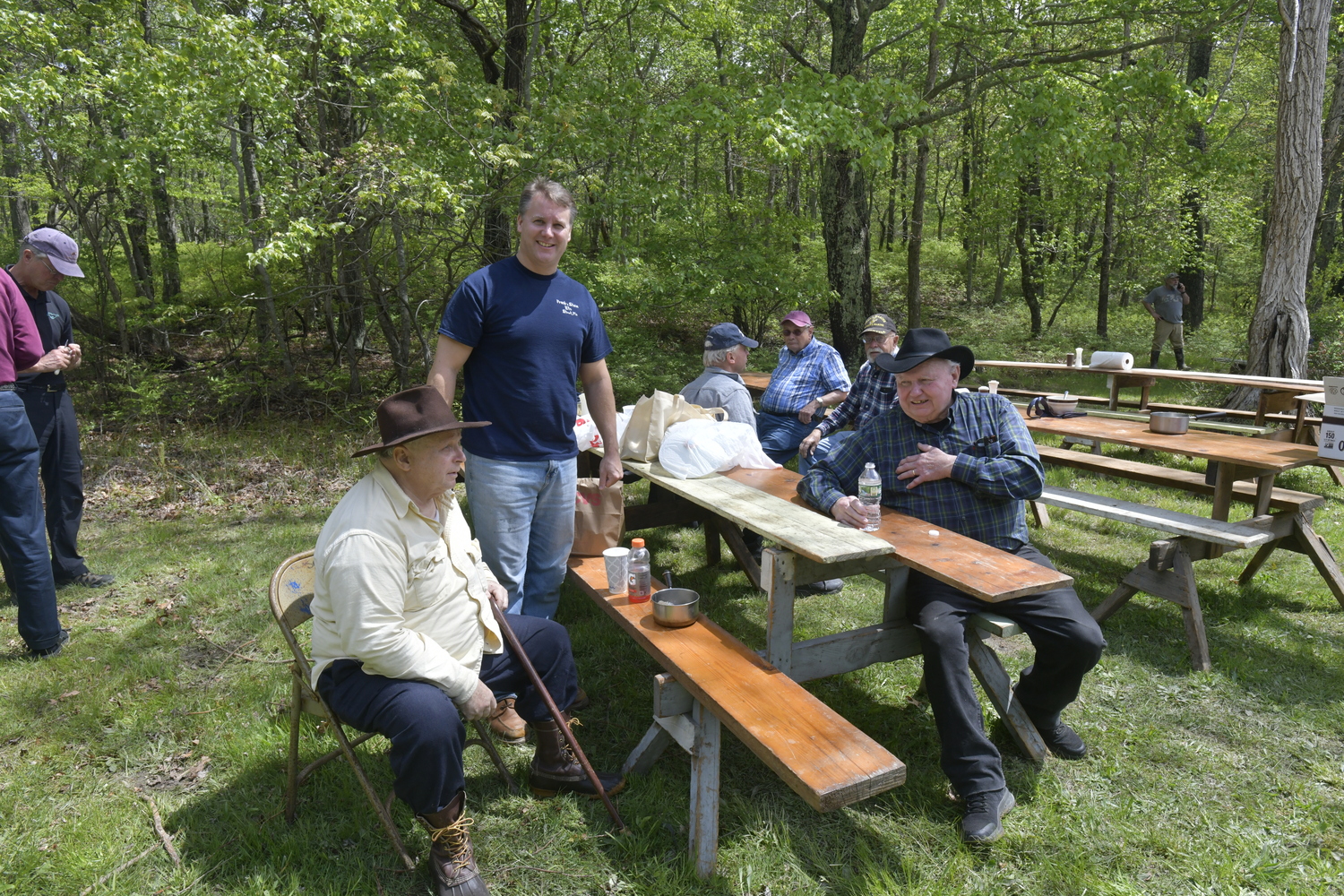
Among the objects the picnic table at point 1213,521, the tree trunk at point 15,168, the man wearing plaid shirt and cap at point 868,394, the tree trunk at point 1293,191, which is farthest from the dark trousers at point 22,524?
the tree trunk at point 1293,191

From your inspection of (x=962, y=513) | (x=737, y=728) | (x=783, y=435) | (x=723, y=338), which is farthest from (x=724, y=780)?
(x=783, y=435)

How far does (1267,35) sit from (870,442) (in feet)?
39.7

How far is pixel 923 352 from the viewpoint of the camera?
314 cm

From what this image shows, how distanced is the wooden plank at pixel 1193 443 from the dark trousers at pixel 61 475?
6.35 meters

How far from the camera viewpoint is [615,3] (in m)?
11.3

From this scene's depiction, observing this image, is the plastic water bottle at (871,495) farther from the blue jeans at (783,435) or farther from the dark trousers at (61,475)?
the dark trousers at (61,475)

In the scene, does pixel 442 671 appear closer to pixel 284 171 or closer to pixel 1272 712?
pixel 1272 712

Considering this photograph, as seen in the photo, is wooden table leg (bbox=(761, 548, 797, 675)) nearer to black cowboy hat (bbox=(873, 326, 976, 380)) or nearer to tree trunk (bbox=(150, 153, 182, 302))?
black cowboy hat (bbox=(873, 326, 976, 380))

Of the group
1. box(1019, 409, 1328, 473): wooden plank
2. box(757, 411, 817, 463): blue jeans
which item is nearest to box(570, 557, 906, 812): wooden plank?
box(757, 411, 817, 463): blue jeans

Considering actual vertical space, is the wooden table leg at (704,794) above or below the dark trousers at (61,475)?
below

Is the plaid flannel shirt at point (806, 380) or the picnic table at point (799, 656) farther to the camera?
the plaid flannel shirt at point (806, 380)

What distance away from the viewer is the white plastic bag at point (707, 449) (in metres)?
4.07

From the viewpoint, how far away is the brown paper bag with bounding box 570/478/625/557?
372 cm

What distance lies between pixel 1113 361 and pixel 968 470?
5241 millimetres
